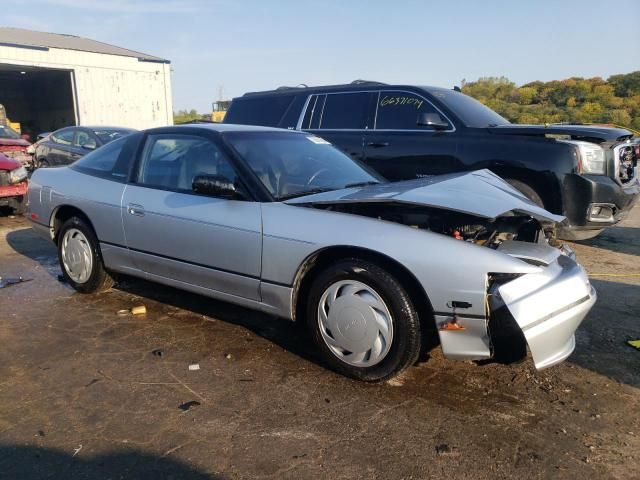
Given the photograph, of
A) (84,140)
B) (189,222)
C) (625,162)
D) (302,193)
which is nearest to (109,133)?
(84,140)

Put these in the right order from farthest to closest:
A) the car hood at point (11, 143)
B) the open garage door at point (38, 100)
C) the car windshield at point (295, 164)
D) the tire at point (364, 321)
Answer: the open garage door at point (38, 100) → the car hood at point (11, 143) → the car windshield at point (295, 164) → the tire at point (364, 321)

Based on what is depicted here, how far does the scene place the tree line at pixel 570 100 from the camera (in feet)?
81.6

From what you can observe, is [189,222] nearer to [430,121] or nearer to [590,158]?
[430,121]

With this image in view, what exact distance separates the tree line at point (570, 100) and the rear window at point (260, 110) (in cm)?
1867

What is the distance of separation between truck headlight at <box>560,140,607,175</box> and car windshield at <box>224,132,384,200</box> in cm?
250

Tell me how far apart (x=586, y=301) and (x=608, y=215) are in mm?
3104

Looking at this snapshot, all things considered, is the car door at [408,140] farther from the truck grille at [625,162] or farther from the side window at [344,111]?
the truck grille at [625,162]

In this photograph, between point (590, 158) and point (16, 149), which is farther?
point (16, 149)

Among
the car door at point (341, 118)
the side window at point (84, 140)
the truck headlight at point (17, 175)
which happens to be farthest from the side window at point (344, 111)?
the side window at point (84, 140)

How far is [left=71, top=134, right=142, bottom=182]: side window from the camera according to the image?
4242 mm

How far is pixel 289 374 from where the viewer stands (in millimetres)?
3121

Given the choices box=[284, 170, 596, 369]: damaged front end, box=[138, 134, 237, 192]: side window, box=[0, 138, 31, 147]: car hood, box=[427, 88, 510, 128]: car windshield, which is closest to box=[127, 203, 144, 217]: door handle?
box=[138, 134, 237, 192]: side window

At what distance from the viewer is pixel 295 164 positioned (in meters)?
3.81

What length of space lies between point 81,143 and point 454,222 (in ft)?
33.6
